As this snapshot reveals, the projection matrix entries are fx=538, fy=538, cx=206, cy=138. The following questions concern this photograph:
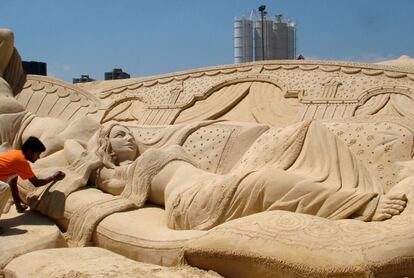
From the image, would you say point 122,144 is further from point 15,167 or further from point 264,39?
point 264,39

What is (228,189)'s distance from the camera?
3.43 m

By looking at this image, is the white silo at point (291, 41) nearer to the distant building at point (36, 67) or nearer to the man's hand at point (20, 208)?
the distant building at point (36, 67)

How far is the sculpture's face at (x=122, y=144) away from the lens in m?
4.97

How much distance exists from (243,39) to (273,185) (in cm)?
1084

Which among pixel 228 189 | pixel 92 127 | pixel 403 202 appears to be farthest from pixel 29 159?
pixel 403 202

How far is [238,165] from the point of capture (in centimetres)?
414

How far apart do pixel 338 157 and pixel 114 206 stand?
1.74 m

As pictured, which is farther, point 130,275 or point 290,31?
point 290,31

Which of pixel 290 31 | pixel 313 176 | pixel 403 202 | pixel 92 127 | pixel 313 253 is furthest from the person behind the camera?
pixel 290 31

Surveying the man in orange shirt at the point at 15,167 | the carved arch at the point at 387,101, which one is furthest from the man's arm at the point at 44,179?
the carved arch at the point at 387,101

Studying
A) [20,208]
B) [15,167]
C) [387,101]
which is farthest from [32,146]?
[387,101]

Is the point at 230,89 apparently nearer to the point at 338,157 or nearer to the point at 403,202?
the point at 338,157

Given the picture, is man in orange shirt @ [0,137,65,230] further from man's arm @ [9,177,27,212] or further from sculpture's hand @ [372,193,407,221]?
sculpture's hand @ [372,193,407,221]

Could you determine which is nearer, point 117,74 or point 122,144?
point 122,144
